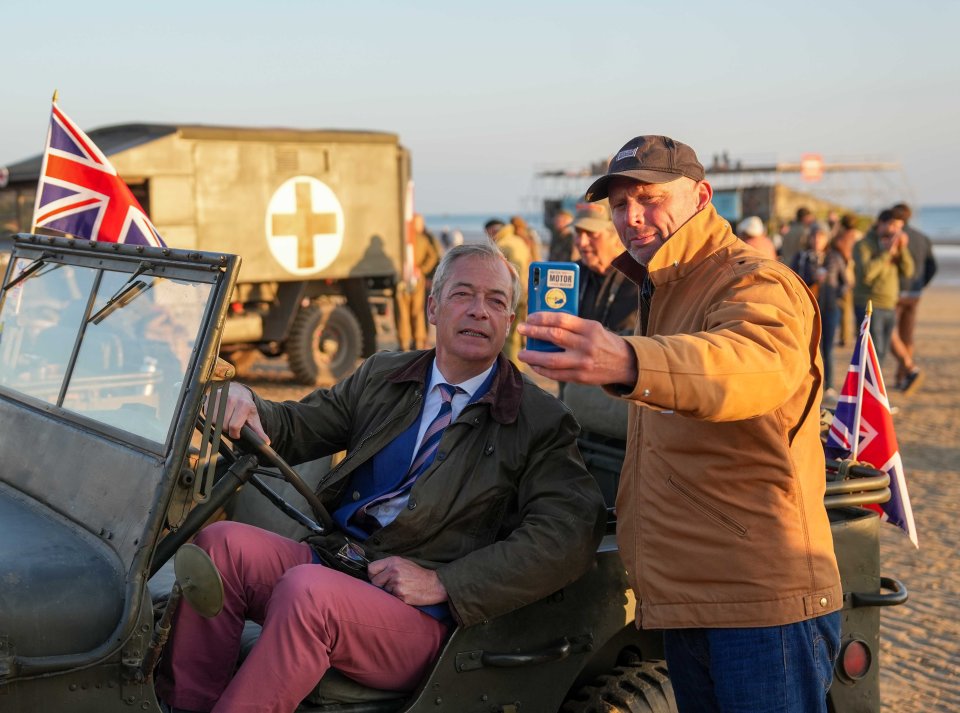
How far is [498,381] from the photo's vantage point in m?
2.97

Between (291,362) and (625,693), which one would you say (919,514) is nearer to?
(625,693)

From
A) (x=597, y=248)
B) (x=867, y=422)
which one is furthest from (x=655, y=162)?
(x=597, y=248)

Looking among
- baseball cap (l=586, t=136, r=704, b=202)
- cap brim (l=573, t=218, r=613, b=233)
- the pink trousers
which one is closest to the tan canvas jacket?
baseball cap (l=586, t=136, r=704, b=202)

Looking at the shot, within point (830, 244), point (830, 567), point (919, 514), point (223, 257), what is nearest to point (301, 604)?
point (223, 257)

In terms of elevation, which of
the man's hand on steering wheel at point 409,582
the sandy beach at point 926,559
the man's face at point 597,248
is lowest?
the sandy beach at point 926,559

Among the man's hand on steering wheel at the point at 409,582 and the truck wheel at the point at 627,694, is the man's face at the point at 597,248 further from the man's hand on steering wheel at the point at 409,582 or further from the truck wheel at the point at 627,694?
the man's hand on steering wheel at the point at 409,582

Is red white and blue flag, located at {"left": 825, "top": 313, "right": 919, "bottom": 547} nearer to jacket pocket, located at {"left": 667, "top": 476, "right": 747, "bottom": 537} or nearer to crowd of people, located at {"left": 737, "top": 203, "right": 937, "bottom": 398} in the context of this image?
jacket pocket, located at {"left": 667, "top": 476, "right": 747, "bottom": 537}

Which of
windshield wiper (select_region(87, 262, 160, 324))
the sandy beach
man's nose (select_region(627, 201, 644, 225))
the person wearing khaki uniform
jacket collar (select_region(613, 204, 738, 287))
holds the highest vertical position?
man's nose (select_region(627, 201, 644, 225))

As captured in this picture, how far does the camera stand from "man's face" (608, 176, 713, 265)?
7.98 ft

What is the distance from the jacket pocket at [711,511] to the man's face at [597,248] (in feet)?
11.9

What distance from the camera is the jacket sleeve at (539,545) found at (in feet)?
8.70

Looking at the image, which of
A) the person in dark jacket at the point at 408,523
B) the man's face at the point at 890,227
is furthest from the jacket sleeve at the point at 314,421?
the man's face at the point at 890,227

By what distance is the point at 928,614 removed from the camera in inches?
202

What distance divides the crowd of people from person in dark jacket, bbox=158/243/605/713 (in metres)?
6.30
